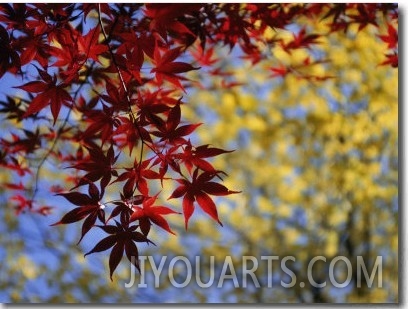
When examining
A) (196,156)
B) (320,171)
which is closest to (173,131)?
(196,156)

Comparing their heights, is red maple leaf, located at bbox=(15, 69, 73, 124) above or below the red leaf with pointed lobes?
above

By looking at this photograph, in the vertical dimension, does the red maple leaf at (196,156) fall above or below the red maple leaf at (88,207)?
above

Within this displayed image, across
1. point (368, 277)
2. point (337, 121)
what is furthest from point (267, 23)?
point (368, 277)

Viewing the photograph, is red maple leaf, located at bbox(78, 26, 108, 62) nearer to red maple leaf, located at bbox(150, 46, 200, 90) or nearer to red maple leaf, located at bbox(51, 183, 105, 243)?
red maple leaf, located at bbox(150, 46, 200, 90)

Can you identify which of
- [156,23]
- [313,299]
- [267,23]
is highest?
[267,23]

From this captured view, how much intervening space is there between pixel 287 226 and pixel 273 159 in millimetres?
433

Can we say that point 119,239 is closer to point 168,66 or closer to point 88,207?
point 88,207

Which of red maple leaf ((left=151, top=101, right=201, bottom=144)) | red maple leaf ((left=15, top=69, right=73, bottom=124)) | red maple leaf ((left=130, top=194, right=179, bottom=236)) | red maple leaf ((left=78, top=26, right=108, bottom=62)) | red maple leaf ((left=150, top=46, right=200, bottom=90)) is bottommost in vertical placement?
red maple leaf ((left=130, top=194, right=179, bottom=236))

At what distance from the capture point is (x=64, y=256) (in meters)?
3.13

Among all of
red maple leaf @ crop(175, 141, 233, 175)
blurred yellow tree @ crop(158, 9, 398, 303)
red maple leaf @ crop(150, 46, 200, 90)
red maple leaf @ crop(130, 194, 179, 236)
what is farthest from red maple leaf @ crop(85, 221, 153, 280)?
blurred yellow tree @ crop(158, 9, 398, 303)

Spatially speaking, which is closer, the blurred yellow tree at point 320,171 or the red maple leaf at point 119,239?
the red maple leaf at point 119,239

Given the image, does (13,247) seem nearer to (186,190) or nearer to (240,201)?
(240,201)

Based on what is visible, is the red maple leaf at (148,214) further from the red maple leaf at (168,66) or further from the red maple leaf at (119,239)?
the red maple leaf at (168,66)

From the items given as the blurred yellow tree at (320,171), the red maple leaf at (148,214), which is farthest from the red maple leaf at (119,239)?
the blurred yellow tree at (320,171)
